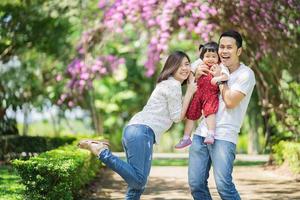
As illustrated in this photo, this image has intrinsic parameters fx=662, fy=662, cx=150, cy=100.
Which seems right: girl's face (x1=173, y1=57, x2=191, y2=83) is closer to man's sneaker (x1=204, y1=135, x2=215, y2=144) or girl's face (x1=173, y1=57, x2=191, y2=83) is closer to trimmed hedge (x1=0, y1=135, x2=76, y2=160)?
man's sneaker (x1=204, y1=135, x2=215, y2=144)

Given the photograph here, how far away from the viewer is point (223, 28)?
15328 millimetres

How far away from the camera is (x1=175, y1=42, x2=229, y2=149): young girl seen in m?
5.76

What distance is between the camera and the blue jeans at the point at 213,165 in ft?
18.6

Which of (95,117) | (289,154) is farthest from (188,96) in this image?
(95,117)

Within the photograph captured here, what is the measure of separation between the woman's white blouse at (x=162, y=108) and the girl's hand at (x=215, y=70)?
37cm

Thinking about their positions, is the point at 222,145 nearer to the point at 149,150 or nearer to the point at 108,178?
the point at 149,150

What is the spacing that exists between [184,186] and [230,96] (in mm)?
6243

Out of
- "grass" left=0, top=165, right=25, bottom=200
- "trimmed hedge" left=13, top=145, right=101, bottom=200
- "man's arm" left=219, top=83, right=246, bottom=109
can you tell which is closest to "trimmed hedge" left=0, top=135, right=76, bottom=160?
"grass" left=0, top=165, right=25, bottom=200

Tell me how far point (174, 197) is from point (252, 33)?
5577 mm

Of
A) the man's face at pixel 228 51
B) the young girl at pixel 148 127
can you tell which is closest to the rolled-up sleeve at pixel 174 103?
the young girl at pixel 148 127

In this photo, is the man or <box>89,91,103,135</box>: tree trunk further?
<box>89,91,103,135</box>: tree trunk

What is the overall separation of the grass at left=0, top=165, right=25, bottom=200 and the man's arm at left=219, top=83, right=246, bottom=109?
3.25 metres

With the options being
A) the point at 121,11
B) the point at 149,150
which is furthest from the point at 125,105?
the point at 149,150

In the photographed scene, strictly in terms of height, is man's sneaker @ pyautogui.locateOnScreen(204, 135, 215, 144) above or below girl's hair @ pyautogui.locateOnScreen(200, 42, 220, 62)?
below
